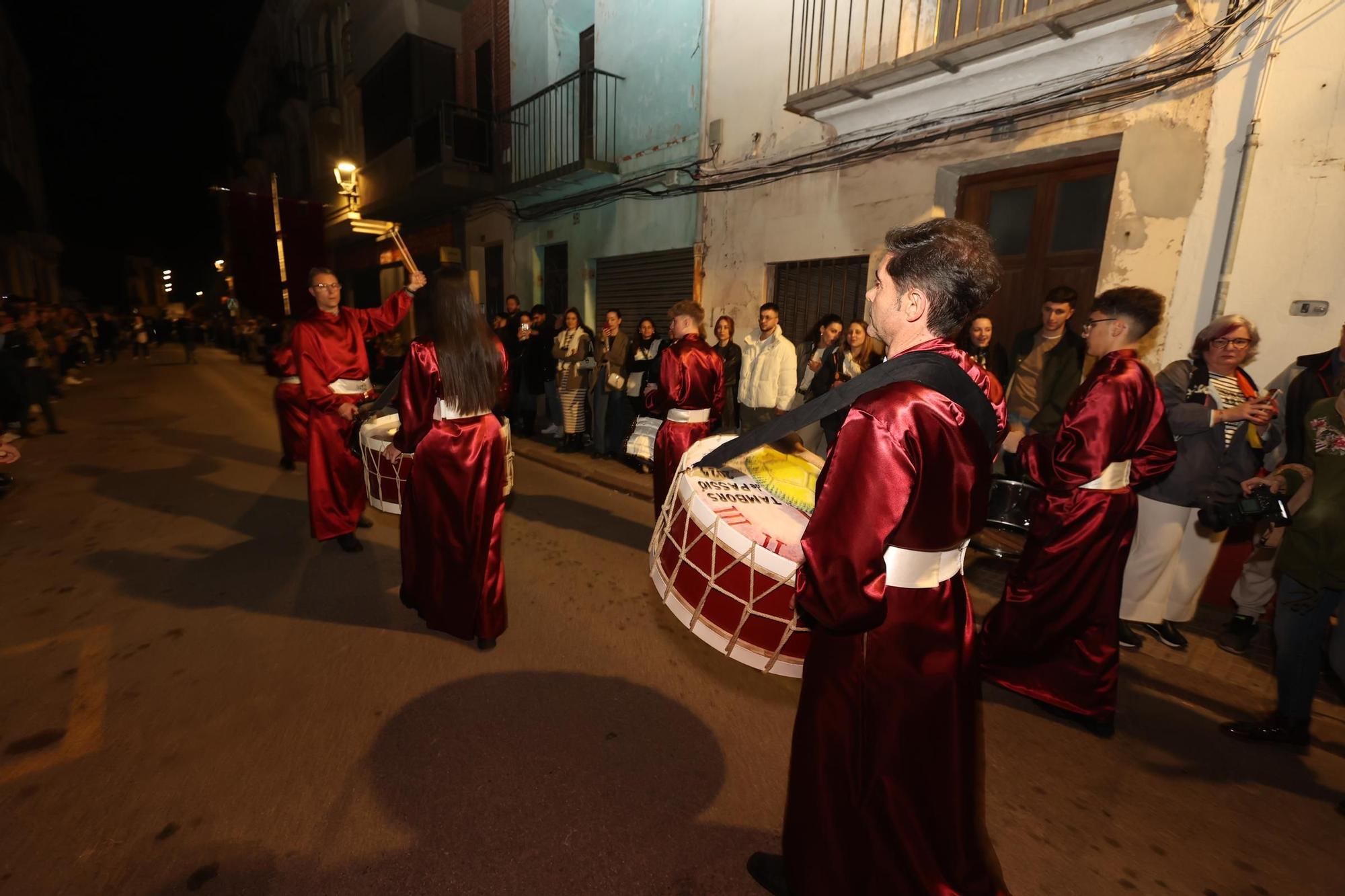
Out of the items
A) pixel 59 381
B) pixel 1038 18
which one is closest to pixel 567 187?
pixel 1038 18

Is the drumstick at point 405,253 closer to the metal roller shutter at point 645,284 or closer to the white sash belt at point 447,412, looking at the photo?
the white sash belt at point 447,412

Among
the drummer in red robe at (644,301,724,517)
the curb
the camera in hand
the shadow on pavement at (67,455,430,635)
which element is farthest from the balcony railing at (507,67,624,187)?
the camera in hand

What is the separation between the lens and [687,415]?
462cm

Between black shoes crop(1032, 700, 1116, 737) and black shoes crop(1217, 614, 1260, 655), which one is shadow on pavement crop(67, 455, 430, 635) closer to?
black shoes crop(1032, 700, 1116, 737)

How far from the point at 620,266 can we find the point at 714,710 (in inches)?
356

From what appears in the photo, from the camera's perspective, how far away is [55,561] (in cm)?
463

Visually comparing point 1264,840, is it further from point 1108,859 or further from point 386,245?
point 386,245

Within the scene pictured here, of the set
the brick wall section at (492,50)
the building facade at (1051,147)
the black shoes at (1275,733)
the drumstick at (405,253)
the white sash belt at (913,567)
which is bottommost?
the black shoes at (1275,733)

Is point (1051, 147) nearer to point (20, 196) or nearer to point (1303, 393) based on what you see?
point (1303, 393)

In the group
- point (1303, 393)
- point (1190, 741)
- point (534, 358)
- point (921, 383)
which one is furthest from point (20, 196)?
point (1303, 393)

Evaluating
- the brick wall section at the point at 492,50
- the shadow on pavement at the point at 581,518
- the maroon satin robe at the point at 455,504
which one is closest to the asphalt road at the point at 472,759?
the maroon satin robe at the point at 455,504

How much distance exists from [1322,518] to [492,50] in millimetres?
15198

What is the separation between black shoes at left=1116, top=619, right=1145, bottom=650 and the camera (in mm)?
3824

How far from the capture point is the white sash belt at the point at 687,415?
15.2 ft
